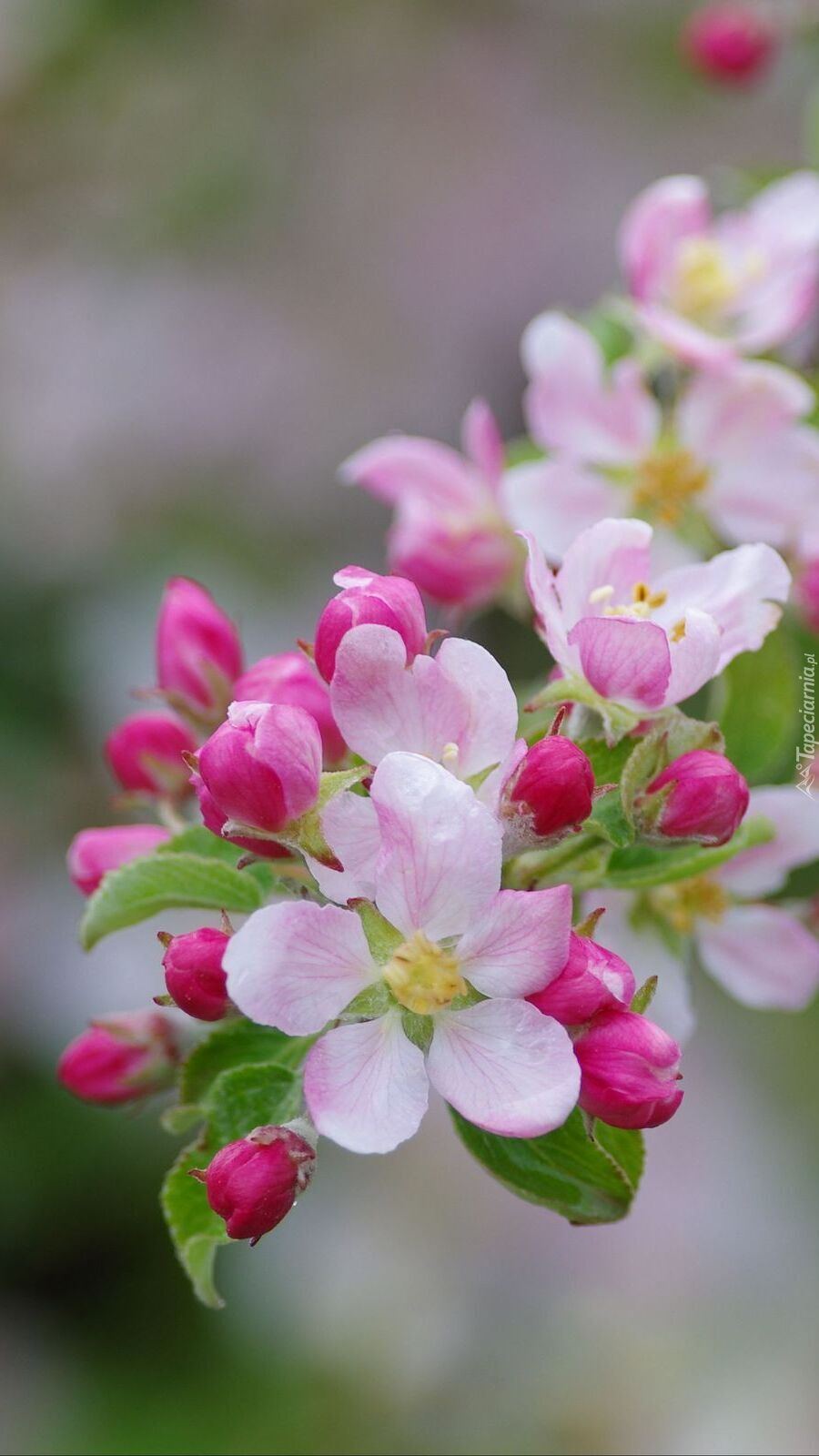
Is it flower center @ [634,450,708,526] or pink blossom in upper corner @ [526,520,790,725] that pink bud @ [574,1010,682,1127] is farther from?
flower center @ [634,450,708,526]

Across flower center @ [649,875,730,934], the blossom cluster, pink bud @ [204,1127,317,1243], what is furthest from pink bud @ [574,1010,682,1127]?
flower center @ [649,875,730,934]

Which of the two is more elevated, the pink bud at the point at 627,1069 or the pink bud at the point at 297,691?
the pink bud at the point at 297,691

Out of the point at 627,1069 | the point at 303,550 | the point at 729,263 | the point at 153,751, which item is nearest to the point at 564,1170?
the point at 627,1069

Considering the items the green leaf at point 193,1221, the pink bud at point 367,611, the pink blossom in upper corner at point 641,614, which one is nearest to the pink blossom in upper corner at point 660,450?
the pink blossom in upper corner at point 641,614

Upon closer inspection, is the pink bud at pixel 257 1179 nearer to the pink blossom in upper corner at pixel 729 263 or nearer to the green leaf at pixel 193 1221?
the green leaf at pixel 193 1221

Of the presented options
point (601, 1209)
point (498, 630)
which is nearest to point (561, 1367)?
point (498, 630)

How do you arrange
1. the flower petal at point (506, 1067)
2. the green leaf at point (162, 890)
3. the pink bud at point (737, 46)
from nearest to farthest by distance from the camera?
the flower petal at point (506, 1067) < the green leaf at point (162, 890) < the pink bud at point (737, 46)
